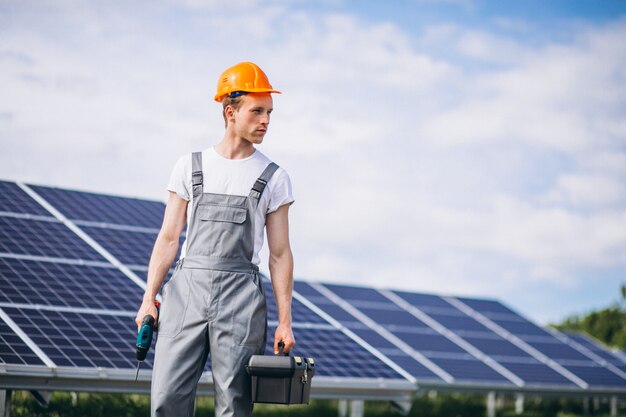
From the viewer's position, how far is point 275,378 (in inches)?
197

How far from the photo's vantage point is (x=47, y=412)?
1133cm

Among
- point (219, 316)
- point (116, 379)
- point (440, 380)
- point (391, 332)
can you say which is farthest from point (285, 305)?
point (391, 332)

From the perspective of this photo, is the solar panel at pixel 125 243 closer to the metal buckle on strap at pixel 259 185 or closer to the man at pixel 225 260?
the man at pixel 225 260

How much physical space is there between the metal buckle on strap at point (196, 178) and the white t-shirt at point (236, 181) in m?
0.03

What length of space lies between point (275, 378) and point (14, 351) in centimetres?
579

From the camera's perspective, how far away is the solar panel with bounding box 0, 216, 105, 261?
12.7 m

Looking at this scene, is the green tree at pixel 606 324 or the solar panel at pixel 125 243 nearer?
the solar panel at pixel 125 243

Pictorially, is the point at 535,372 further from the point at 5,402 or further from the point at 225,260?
the point at 225,260

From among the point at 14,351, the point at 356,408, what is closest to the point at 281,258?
the point at 14,351

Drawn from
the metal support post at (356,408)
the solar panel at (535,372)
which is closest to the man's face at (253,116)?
the metal support post at (356,408)

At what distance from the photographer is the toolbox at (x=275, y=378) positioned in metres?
4.96

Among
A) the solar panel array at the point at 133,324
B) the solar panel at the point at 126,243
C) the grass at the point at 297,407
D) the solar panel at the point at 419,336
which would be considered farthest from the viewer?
the solar panel at the point at 419,336

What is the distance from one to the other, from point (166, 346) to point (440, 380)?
1197cm

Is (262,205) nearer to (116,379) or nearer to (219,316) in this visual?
(219,316)
